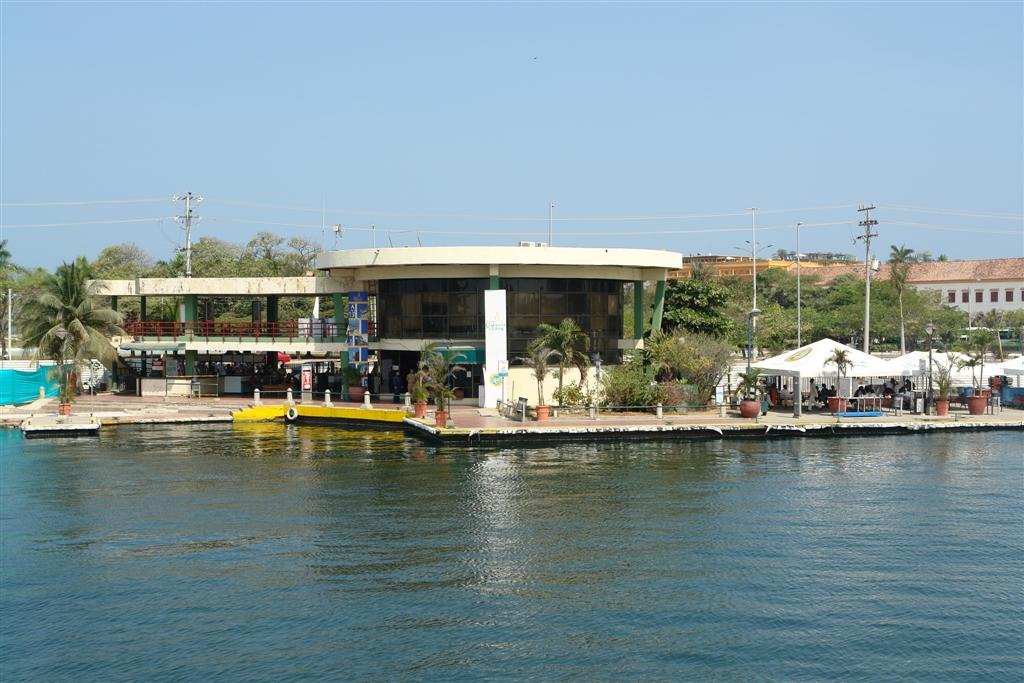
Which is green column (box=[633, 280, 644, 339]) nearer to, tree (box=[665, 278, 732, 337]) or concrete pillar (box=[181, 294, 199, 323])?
tree (box=[665, 278, 732, 337])

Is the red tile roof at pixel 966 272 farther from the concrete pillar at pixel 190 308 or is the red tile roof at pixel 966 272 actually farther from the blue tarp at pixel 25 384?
the blue tarp at pixel 25 384

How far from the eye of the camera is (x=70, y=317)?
61.0 meters

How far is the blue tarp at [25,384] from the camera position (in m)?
61.9

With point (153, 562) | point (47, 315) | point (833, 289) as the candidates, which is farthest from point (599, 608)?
point (833, 289)

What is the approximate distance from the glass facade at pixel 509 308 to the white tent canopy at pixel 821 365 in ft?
34.0

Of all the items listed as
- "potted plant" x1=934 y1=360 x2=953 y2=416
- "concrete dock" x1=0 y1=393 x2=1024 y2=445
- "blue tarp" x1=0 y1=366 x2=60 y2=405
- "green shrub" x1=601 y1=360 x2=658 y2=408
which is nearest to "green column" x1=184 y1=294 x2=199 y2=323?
"concrete dock" x1=0 y1=393 x2=1024 y2=445

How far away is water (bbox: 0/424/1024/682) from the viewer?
71.6ft

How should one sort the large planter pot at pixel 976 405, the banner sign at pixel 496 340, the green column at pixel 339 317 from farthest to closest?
the green column at pixel 339 317 → the banner sign at pixel 496 340 → the large planter pot at pixel 976 405

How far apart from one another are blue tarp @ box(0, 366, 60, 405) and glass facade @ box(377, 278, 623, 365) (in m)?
20.6

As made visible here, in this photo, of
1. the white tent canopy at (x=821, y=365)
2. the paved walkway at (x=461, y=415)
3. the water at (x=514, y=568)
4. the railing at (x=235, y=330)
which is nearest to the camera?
the water at (x=514, y=568)

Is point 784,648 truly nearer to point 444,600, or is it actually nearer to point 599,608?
point 599,608

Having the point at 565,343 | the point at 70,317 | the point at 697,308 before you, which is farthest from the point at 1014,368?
the point at 70,317

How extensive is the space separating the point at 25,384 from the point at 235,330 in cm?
1200

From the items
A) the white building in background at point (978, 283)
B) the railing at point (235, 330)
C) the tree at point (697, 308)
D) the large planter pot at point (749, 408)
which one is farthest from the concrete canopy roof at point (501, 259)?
the white building in background at point (978, 283)
